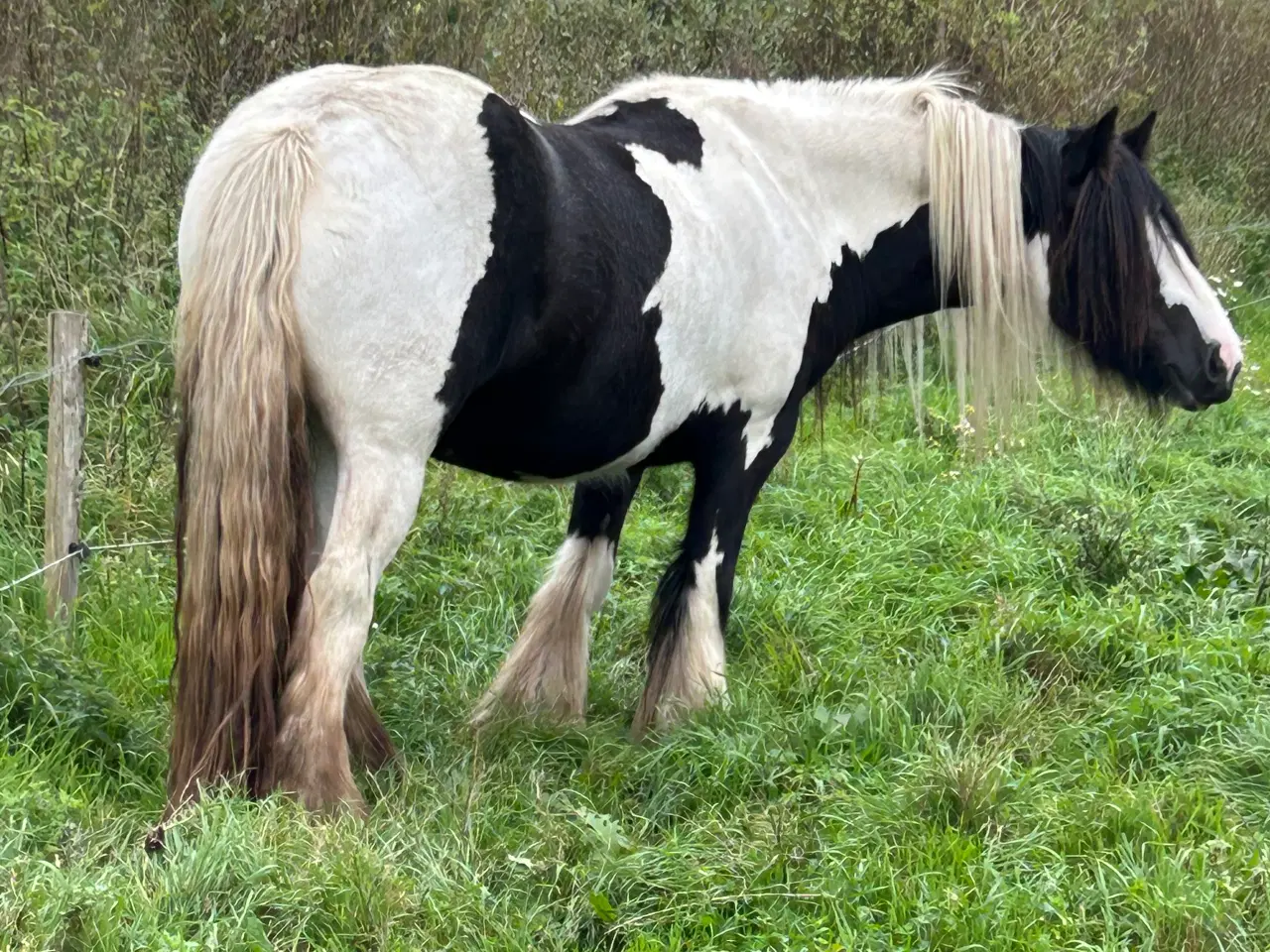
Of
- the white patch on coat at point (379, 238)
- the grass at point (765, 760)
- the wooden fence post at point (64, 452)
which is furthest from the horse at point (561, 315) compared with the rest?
the wooden fence post at point (64, 452)

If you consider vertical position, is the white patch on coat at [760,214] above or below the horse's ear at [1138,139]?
below

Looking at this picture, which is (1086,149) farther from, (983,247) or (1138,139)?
(983,247)

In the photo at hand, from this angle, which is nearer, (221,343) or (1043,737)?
(221,343)

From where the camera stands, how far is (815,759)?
342 centimetres

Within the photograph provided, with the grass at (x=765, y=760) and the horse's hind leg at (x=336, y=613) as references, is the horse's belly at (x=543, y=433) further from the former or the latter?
the grass at (x=765, y=760)

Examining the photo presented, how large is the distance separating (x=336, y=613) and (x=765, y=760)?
4.16ft

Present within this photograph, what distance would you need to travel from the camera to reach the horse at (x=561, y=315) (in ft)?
8.73

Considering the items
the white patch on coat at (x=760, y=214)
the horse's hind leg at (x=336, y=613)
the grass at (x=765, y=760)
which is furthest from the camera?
the white patch on coat at (x=760, y=214)

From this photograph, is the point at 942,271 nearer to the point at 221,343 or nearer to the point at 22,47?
the point at 221,343

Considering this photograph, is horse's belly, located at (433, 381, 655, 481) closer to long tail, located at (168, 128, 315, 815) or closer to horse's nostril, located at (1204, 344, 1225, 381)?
long tail, located at (168, 128, 315, 815)

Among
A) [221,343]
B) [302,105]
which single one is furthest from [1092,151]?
[221,343]

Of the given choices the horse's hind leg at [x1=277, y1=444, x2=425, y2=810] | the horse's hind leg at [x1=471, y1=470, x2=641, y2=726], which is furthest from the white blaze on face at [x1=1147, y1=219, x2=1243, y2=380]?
the horse's hind leg at [x1=277, y1=444, x2=425, y2=810]

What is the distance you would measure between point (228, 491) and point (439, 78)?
1097 mm

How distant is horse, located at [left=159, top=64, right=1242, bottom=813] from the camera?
266 centimetres
